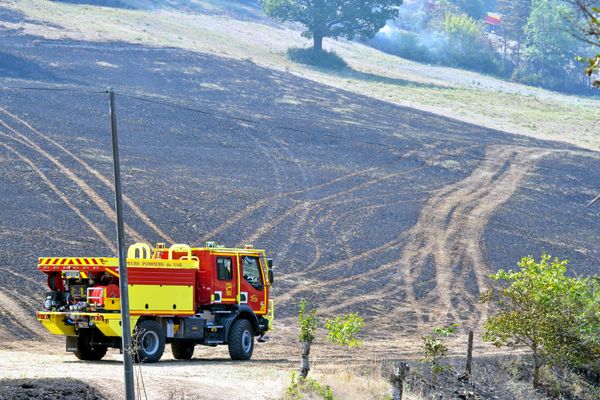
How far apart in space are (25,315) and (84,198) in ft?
40.3

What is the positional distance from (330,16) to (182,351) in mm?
71187

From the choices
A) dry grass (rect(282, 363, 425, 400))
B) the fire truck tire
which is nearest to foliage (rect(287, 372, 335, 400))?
dry grass (rect(282, 363, 425, 400))

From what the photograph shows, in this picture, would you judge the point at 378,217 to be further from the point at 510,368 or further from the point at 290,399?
the point at 290,399

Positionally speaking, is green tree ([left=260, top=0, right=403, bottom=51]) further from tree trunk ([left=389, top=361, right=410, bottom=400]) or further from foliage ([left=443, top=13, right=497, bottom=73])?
tree trunk ([left=389, top=361, right=410, bottom=400])

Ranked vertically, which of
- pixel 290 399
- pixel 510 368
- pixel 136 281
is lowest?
pixel 510 368

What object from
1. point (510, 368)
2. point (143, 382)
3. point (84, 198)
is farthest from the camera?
point (84, 198)

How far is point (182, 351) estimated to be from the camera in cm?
2530

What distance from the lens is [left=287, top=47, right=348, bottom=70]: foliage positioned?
297 ft

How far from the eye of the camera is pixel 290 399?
20047 millimetres

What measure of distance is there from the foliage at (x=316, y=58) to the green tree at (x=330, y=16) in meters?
1.10

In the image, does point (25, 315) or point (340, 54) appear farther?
point (340, 54)

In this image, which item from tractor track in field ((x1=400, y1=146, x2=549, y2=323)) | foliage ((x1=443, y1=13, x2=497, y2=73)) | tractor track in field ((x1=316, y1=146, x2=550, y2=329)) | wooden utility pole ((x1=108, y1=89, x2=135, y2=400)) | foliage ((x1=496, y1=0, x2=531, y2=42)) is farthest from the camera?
foliage ((x1=496, y1=0, x2=531, y2=42))

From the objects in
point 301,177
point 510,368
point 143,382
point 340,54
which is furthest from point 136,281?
point 340,54

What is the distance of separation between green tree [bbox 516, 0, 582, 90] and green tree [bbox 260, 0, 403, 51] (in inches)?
1146
